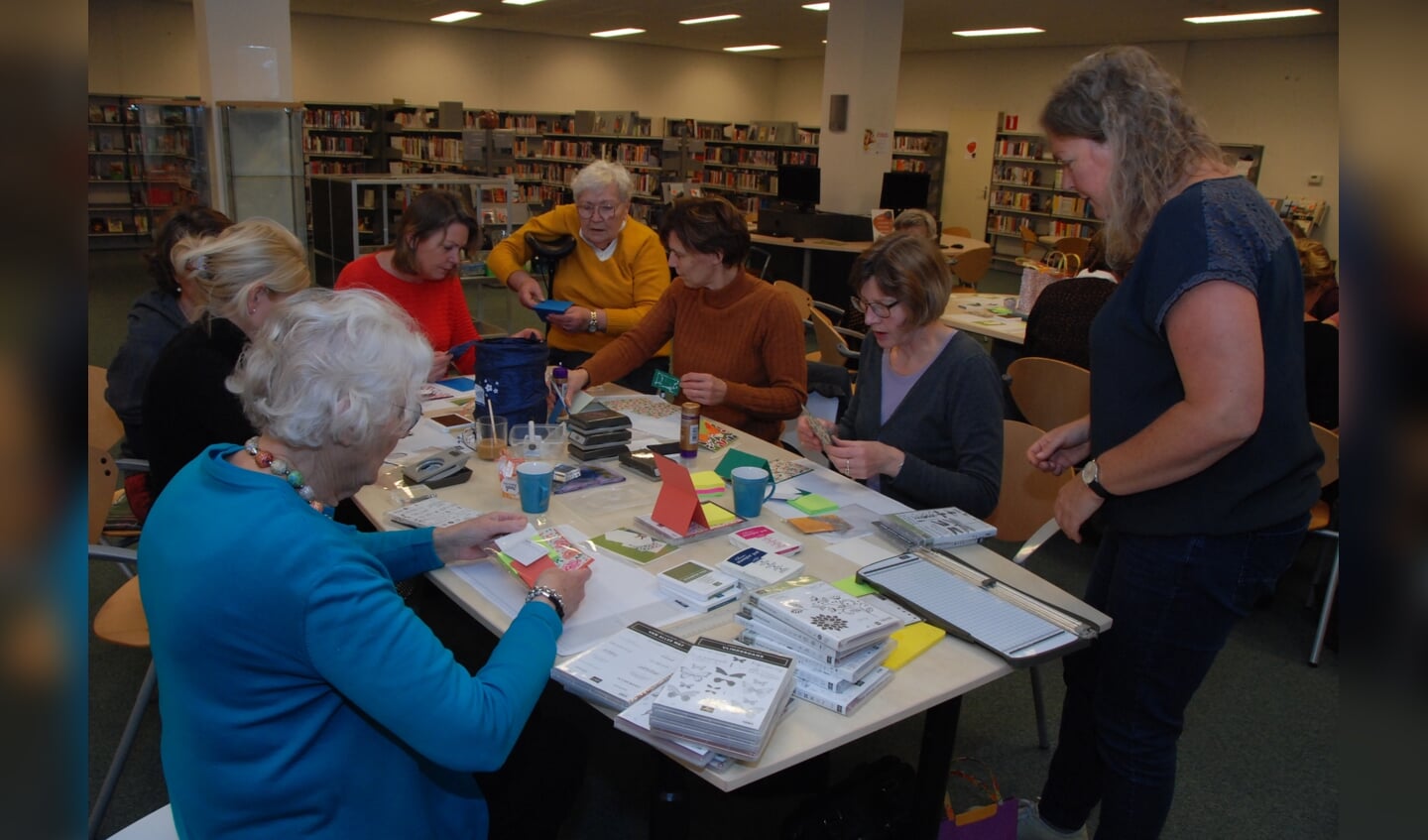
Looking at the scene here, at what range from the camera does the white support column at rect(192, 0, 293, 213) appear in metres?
6.05

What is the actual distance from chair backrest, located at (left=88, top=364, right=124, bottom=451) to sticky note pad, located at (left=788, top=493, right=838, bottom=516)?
195 centimetres

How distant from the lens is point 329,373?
1249 mm

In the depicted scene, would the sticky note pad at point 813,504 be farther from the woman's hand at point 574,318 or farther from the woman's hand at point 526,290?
the woman's hand at point 526,290

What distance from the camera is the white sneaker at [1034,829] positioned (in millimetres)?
1938

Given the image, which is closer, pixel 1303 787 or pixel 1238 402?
pixel 1238 402

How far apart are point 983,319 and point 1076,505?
3.29 m

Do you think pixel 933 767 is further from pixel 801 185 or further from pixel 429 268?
pixel 801 185

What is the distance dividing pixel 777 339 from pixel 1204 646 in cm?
156

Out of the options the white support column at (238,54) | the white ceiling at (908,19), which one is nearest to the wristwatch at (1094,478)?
the white support column at (238,54)

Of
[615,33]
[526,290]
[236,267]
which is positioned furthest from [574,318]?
[615,33]

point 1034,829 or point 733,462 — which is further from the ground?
point 733,462

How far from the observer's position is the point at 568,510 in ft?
6.65
